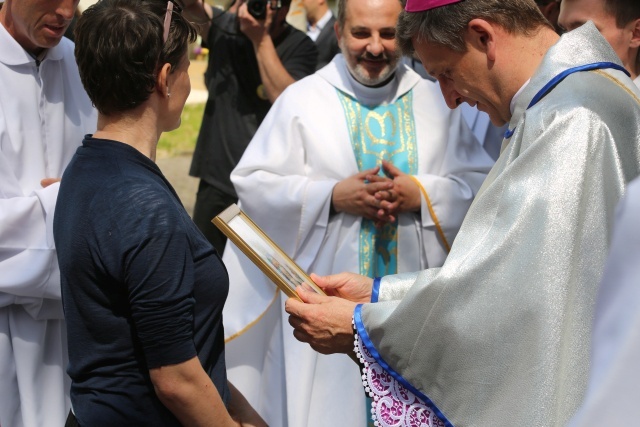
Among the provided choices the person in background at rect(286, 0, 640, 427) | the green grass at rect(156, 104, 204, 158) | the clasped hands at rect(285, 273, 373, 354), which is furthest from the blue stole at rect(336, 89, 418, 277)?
the green grass at rect(156, 104, 204, 158)

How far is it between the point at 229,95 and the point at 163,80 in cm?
274

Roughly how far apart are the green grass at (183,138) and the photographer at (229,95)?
6165mm

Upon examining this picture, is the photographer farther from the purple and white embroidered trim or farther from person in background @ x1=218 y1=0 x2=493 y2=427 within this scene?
the purple and white embroidered trim

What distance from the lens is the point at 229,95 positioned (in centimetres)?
A: 514

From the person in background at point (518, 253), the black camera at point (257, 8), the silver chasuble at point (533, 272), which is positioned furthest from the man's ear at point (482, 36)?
the black camera at point (257, 8)

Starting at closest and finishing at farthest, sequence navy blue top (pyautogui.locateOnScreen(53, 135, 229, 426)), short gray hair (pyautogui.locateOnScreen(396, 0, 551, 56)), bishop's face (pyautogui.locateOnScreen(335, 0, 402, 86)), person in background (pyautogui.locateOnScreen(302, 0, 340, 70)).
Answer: navy blue top (pyautogui.locateOnScreen(53, 135, 229, 426))
short gray hair (pyautogui.locateOnScreen(396, 0, 551, 56))
bishop's face (pyautogui.locateOnScreen(335, 0, 402, 86))
person in background (pyautogui.locateOnScreen(302, 0, 340, 70))

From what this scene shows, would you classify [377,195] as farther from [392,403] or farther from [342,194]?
[392,403]

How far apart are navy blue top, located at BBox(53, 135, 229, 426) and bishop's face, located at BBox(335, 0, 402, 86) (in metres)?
1.88

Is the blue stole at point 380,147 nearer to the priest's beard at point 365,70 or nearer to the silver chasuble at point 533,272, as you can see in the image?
the priest's beard at point 365,70

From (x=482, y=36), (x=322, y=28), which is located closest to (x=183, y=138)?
(x=322, y=28)

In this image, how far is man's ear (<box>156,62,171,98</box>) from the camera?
7.91 ft

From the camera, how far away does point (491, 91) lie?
8.69 feet

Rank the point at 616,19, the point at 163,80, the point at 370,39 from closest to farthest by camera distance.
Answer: the point at 163,80 → the point at 616,19 → the point at 370,39

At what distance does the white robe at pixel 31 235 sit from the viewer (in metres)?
3.09
